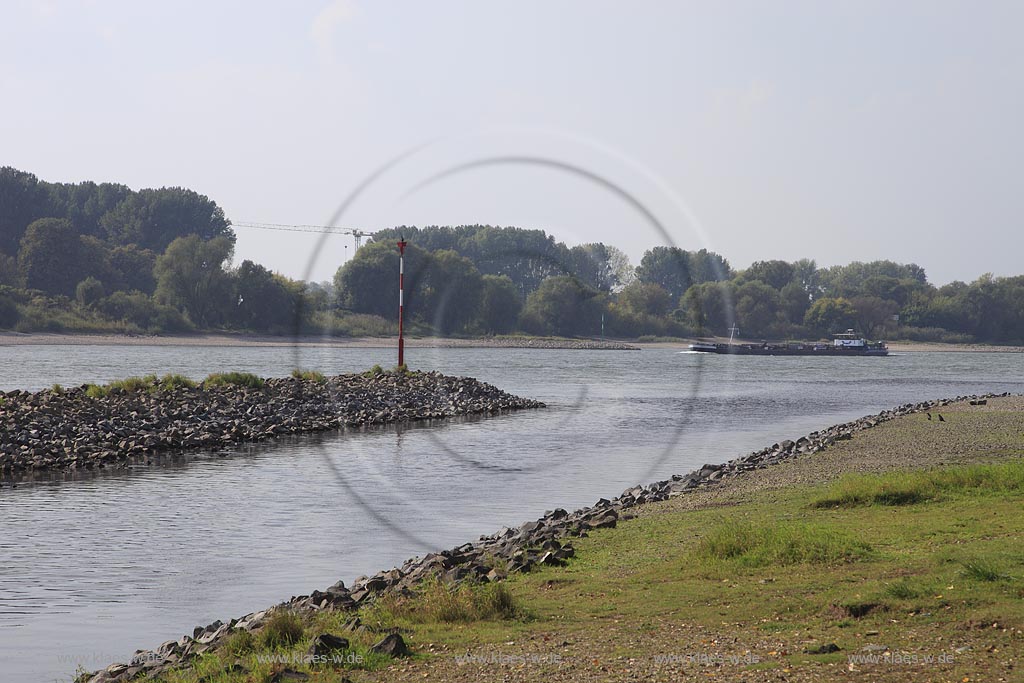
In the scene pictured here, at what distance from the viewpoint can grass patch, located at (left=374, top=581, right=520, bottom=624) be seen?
10836 millimetres

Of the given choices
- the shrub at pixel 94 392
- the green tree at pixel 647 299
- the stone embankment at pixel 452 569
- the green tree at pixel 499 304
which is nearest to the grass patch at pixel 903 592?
the stone embankment at pixel 452 569

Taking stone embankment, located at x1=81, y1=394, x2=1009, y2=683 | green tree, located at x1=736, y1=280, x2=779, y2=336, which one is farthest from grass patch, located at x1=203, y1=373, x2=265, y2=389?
green tree, located at x1=736, y1=280, x2=779, y2=336

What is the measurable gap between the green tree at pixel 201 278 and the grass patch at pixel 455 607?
118969mm

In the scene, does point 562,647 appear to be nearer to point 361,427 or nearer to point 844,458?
point 844,458

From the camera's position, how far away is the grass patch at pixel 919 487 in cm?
1703

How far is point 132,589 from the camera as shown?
1473cm

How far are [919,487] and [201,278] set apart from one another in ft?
399

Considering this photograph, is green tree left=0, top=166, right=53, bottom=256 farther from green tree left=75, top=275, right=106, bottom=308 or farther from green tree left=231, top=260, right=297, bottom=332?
green tree left=231, top=260, right=297, bottom=332

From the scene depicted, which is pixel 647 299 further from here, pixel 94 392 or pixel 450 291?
pixel 94 392

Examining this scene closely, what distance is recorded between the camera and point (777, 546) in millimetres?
12578

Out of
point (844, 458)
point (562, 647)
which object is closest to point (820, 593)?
point (562, 647)

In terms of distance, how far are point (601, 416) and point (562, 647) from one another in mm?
38517

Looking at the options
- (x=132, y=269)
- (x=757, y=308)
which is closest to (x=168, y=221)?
(x=132, y=269)

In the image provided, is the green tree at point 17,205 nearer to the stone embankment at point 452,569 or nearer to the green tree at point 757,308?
the green tree at point 757,308
